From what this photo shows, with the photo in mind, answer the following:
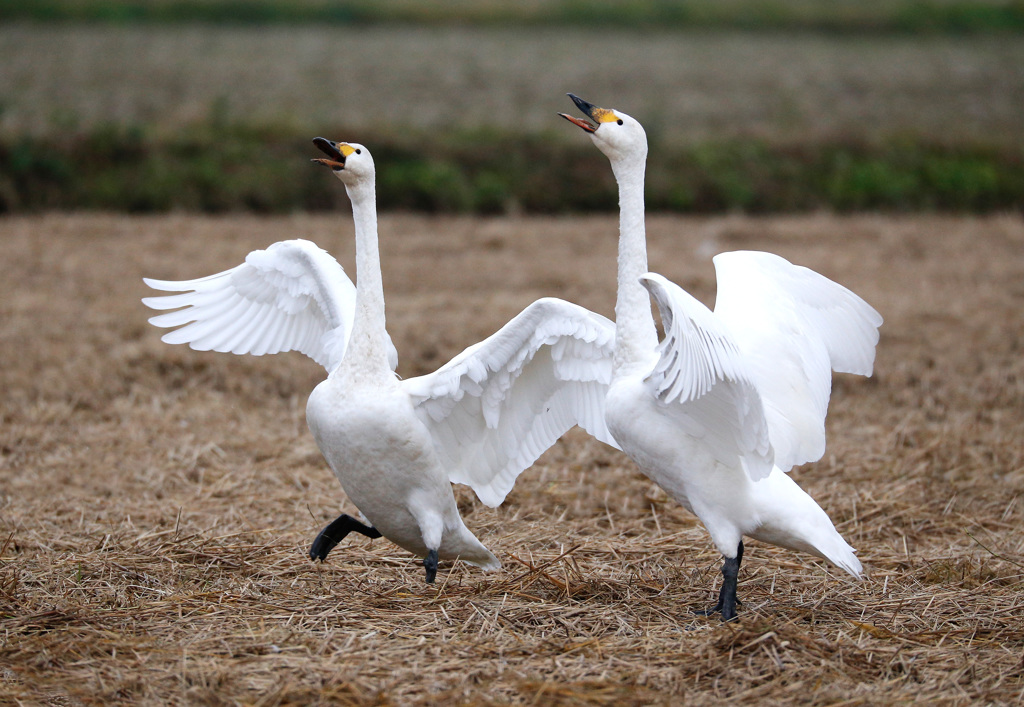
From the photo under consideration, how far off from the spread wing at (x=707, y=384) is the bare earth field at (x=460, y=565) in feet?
2.22

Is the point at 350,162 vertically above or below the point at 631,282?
above

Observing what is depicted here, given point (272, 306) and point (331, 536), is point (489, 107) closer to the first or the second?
point (272, 306)

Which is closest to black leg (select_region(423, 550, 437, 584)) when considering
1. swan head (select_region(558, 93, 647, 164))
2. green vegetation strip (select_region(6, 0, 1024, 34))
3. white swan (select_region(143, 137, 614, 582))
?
white swan (select_region(143, 137, 614, 582))

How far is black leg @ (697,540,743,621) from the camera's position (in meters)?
4.20

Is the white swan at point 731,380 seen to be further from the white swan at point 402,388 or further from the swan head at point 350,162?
the swan head at point 350,162

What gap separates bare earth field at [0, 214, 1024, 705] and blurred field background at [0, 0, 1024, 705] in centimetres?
2

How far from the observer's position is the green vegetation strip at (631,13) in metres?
30.0

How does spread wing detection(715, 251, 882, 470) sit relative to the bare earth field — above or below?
above

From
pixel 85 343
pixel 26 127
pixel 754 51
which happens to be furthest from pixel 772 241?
pixel 754 51

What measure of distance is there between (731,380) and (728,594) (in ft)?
3.44

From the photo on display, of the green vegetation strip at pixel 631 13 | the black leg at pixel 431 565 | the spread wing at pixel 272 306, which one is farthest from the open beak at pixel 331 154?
the green vegetation strip at pixel 631 13

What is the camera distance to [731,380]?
3656 mm

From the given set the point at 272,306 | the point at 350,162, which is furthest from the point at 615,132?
the point at 272,306

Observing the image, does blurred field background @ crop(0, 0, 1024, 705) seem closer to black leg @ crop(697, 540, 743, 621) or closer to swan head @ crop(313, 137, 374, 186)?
black leg @ crop(697, 540, 743, 621)
